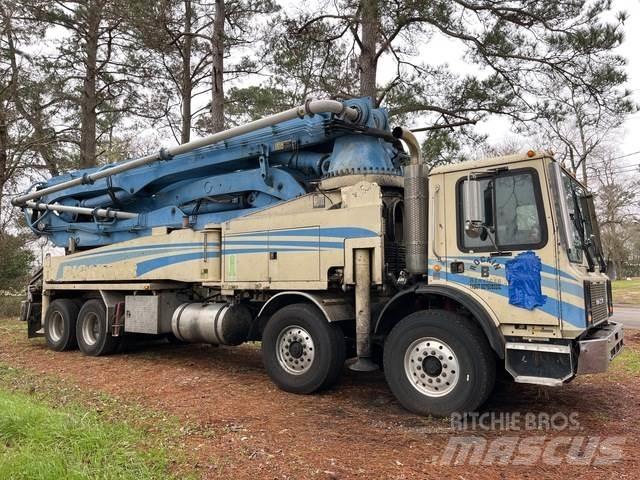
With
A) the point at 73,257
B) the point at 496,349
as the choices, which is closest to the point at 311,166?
the point at 496,349

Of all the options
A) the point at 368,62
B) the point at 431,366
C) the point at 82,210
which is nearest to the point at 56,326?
the point at 82,210

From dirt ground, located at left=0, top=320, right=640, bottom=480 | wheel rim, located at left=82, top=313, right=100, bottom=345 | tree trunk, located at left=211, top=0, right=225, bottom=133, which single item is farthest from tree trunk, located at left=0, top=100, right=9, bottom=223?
dirt ground, located at left=0, top=320, right=640, bottom=480

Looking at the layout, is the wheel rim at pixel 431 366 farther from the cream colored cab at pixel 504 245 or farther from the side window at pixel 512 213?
the side window at pixel 512 213

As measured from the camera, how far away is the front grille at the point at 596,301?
15.6 ft

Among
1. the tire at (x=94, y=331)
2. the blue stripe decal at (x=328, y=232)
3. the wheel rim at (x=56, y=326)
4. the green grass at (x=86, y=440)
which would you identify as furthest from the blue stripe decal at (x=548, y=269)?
the wheel rim at (x=56, y=326)

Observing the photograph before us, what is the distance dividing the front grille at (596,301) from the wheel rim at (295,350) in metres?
2.91

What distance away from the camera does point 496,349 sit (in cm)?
491

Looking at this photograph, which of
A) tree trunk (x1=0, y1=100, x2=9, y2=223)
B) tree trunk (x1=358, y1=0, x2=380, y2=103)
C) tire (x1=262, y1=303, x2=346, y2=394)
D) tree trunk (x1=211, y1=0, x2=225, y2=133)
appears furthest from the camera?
tree trunk (x1=0, y1=100, x2=9, y2=223)

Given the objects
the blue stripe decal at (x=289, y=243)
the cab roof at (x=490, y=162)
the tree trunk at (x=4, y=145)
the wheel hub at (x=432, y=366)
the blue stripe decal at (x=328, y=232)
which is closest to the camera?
the cab roof at (x=490, y=162)

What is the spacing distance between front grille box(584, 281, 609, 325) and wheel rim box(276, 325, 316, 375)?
291cm

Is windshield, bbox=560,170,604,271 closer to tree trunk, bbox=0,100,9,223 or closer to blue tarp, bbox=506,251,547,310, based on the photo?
blue tarp, bbox=506,251,547,310

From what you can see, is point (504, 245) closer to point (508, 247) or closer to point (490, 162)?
point (508, 247)

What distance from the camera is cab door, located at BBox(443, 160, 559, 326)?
483cm

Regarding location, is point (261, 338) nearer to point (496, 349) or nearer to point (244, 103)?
point (496, 349)
